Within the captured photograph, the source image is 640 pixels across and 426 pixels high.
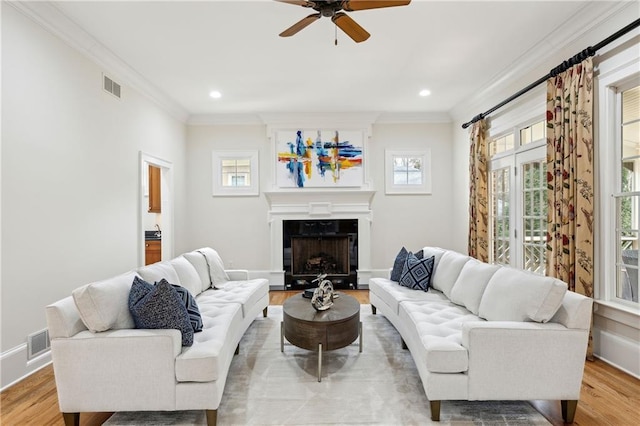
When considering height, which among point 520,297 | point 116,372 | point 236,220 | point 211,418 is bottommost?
point 211,418

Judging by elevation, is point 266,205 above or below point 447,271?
above

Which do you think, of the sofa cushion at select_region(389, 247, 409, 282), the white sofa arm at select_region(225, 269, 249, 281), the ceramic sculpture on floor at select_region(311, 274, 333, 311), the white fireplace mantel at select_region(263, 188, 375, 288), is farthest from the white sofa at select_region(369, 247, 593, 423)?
the white fireplace mantel at select_region(263, 188, 375, 288)

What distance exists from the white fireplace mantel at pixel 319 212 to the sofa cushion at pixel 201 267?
205cm

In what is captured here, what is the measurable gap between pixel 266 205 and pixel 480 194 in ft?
11.2

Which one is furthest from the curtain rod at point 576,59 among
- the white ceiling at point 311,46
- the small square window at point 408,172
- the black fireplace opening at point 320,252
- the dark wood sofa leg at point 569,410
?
the black fireplace opening at point 320,252

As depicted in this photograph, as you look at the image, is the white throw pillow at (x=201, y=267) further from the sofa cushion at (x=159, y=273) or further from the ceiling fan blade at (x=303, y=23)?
the ceiling fan blade at (x=303, y=23)

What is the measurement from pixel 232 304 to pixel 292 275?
277 cm

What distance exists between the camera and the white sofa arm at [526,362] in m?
2.04

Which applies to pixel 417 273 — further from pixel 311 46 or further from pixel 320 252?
pixel 311 46

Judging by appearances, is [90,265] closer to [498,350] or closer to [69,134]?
[69,134]

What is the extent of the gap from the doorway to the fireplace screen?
2017 millimetres

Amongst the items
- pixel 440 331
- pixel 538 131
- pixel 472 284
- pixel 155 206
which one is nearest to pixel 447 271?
pixel 472 284

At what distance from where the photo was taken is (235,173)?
6000 millimetres

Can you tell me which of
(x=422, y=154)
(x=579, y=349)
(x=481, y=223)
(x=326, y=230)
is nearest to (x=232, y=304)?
(x=579, y=349)
